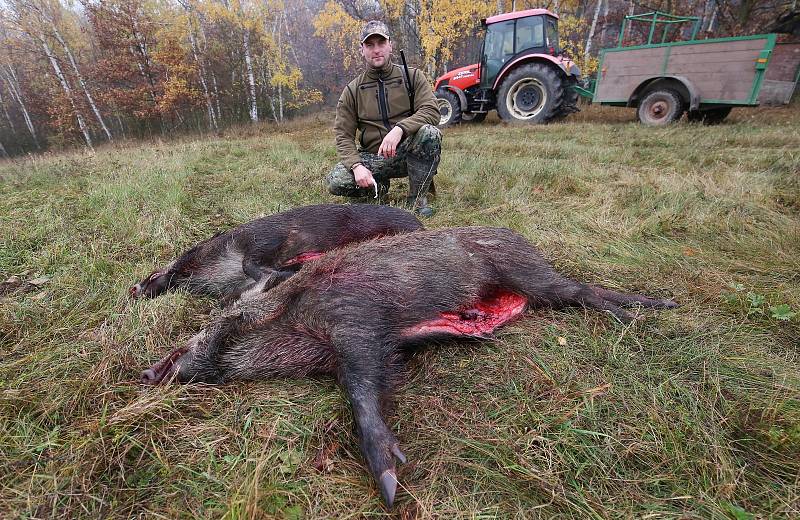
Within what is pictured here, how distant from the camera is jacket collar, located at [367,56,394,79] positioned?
4324mm

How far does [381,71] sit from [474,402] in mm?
3915

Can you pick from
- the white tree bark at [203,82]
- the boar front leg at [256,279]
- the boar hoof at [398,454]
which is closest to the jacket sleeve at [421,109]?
the boar front leg at [256,279]

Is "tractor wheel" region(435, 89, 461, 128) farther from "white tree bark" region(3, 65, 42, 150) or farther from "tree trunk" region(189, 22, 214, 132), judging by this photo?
"white tree bark" region(3, 65, 42, 150)

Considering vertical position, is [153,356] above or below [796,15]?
below

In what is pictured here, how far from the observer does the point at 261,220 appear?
11.1ft

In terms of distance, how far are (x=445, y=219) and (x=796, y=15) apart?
15660 millimetres

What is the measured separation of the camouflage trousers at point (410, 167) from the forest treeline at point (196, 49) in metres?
12.5

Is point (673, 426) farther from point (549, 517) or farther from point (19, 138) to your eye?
point (19, 138)

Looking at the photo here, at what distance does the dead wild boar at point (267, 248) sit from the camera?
112 inches

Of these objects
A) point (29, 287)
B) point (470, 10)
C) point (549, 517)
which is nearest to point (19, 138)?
point (470, 10)

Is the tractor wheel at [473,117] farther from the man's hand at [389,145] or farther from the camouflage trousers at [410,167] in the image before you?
the man's hand at [389,145]

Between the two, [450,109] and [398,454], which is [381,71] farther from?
[450,109]

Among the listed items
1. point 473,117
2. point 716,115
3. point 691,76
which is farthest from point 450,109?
point 716,115

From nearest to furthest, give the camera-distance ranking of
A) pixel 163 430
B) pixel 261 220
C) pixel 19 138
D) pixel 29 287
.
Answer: pixel 163 430 < pixel 29 287 < pixel 261 220 < pixel 19 138
